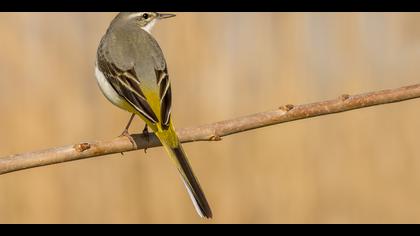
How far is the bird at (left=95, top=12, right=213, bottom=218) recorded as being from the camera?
4785 mm

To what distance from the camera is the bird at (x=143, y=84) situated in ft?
15.7

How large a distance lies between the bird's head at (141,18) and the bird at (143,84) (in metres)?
0.09

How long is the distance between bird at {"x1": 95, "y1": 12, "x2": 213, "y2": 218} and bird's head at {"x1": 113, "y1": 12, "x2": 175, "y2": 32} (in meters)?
0.09

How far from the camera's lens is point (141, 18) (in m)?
6.44

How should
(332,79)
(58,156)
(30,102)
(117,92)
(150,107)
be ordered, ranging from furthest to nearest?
(332,79), (30,102), (117,92), (150,107), (58,156)

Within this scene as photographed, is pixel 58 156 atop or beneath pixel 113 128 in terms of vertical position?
atop

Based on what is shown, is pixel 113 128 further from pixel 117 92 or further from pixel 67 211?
pixel 117 92

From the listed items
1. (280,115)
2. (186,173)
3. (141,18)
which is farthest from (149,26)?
(280,115)

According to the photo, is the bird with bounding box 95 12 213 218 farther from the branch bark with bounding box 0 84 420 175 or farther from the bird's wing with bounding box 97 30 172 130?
the branch bark with bounding box 0 84 420 175

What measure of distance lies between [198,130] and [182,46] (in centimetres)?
365

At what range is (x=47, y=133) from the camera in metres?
8.12

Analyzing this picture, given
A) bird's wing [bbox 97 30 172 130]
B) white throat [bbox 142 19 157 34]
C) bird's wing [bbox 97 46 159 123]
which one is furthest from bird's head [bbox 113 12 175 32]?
bird's wing [bbox 97 46 159 123]

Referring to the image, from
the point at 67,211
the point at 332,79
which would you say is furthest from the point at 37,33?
the point at 332,79

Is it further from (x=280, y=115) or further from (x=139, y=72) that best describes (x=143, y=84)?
(x=280, y=115)
